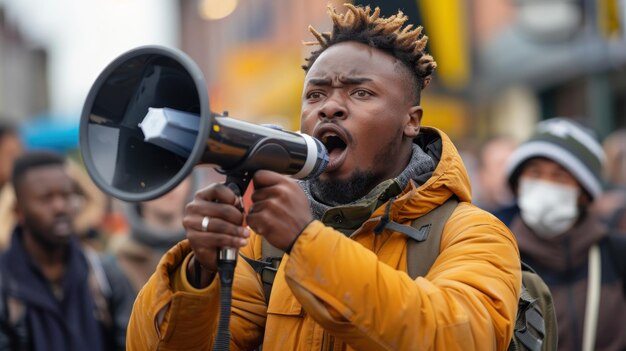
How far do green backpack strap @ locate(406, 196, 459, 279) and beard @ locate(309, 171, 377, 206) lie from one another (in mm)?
172

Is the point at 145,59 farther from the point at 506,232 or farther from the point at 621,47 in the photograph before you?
the point at 621,47

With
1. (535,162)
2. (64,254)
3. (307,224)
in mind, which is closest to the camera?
(307,224)

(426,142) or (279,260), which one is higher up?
(426,142)

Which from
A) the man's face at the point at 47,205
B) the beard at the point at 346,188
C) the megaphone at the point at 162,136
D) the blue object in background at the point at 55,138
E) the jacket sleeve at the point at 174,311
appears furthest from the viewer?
the blue object in background at the point at 55,138

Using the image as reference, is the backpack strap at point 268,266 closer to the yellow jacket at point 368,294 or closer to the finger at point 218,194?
the yellow jacket at point 368,294

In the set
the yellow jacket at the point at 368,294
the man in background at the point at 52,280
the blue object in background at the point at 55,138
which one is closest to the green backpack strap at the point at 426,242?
the yellow jacket at the point at 368,294

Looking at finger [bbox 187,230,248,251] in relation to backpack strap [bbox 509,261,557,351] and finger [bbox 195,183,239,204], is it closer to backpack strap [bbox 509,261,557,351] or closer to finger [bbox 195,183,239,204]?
finger [bbox 195,183,239,204]

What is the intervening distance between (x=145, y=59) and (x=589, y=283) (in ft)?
9.53

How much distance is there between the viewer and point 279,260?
328 cm

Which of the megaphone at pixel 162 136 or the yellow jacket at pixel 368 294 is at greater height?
the megaphone at pixel 162 136

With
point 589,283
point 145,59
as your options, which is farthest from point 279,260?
point 589,283

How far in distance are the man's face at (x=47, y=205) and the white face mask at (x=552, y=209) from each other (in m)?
2.45

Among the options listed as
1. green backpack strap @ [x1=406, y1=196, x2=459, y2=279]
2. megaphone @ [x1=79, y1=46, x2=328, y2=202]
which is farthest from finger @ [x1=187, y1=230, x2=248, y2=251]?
green backpack strap @ [x1=406, y1=196, x2=459, y2=279]

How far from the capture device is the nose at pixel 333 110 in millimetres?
3100
